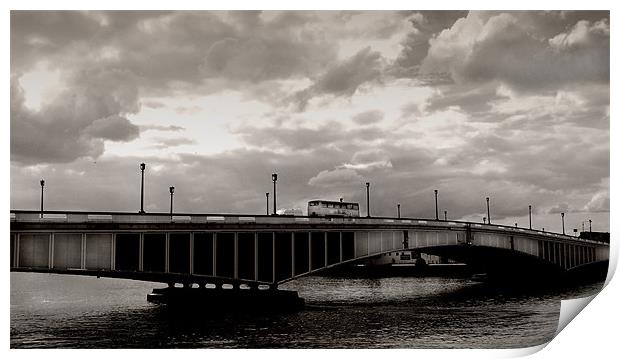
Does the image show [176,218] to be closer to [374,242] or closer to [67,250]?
[67,250]

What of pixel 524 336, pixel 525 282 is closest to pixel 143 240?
pixel 524 336

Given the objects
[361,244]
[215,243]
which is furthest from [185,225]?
[361,244]

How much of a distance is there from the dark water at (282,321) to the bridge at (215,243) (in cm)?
115

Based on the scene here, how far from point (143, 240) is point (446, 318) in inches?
401

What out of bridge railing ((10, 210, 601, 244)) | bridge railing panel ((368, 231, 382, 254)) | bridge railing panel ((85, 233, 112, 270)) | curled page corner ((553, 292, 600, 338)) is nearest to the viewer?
curled page corner ((553, 292, 600, 338))

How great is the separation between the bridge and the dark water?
1155mm

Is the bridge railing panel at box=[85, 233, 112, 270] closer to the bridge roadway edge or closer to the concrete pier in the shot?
the bridge roadway edge

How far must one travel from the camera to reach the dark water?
16.3 metres

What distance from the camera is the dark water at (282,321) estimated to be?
16344 millimetres

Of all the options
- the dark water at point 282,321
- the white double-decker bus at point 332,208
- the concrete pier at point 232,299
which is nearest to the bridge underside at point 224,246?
the concrete pier at point 232,299

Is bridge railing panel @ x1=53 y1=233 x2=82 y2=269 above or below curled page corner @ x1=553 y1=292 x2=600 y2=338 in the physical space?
above

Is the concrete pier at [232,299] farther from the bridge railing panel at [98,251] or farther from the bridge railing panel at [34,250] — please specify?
the bridge railing panel at [34,250]

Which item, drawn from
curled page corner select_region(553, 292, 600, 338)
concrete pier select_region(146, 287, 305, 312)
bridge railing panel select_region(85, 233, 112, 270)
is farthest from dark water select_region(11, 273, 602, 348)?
bridge railing panel select_region(85, 233, 112, 270)
